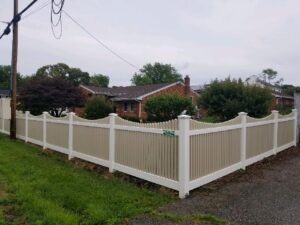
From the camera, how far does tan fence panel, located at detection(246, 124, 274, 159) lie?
8664 mm

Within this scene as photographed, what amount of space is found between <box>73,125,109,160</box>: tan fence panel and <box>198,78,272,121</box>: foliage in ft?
30.3

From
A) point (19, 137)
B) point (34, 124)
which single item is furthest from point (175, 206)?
point (19, 137)

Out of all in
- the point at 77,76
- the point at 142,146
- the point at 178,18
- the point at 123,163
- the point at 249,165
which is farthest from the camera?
the point at 77,76

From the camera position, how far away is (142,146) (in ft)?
23.4

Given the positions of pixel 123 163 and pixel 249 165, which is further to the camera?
Answer: pixel 249 165

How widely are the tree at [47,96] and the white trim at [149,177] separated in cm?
1976

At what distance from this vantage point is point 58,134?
11.3 metres

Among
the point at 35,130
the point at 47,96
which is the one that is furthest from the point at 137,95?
the point at 35,130

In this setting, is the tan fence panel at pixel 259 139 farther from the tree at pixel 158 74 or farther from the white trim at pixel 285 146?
the tree at pixel 158 74

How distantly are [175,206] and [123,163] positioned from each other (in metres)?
2.43

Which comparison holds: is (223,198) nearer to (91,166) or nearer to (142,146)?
(142,146)

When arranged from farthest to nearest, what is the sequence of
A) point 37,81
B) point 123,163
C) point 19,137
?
point 37,81 < point 19,137 < point 123,163

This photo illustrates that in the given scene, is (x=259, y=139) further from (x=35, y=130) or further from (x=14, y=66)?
(x=14, y=66)

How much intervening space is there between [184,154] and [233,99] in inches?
473
